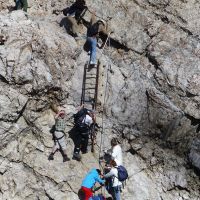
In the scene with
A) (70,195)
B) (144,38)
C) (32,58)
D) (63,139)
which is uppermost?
(144,38)

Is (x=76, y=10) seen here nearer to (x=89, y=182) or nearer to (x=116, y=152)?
(x=116, y=152)

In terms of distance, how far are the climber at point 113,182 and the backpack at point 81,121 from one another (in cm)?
171

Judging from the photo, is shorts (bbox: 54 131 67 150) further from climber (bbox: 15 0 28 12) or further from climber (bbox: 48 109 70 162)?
climber (bbox: 15 0 28 12)

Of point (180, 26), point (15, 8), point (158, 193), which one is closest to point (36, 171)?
point (158, 193)

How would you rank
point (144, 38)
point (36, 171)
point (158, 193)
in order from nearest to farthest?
1. point (36, 171)
2. point (158, 193)
3. point (144, 38)

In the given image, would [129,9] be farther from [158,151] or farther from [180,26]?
[158,151]

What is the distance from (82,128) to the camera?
1925cm

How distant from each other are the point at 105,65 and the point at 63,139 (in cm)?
424

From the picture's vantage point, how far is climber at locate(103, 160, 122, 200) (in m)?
18.9

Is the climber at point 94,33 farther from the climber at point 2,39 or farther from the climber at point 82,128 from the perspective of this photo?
the climber at point 2,39

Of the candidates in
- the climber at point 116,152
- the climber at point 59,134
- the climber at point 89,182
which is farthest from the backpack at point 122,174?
the climber at point 59,134

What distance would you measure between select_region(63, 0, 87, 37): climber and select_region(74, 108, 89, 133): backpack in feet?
13.7

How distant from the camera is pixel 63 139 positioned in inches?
762

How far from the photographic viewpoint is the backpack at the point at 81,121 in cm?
1919
